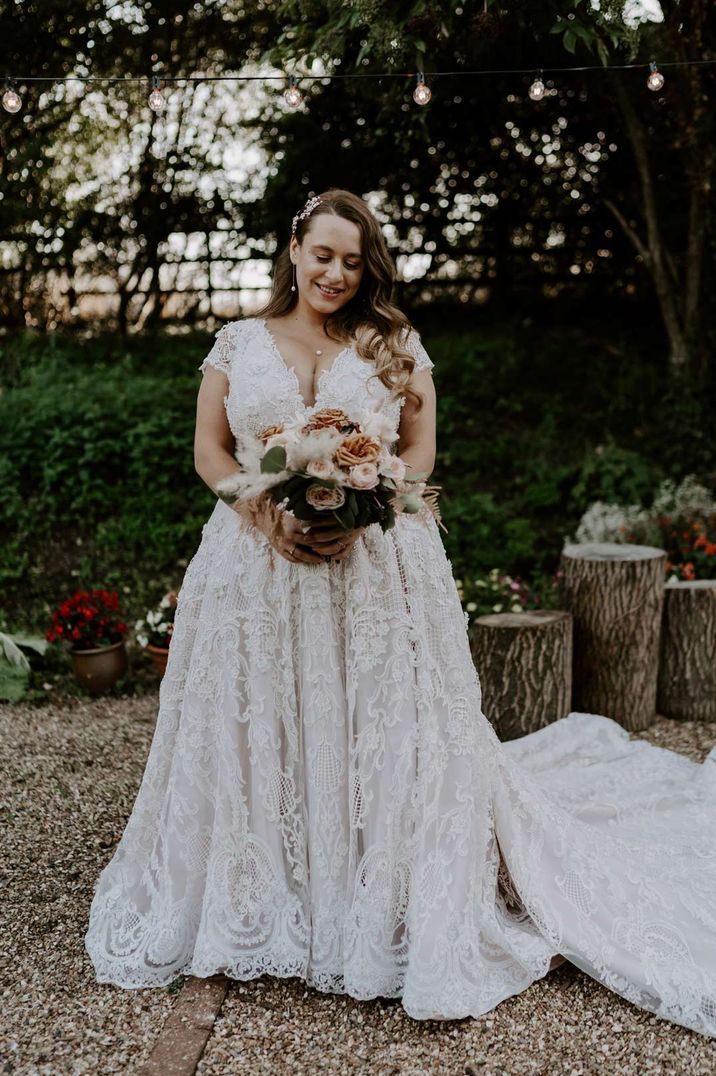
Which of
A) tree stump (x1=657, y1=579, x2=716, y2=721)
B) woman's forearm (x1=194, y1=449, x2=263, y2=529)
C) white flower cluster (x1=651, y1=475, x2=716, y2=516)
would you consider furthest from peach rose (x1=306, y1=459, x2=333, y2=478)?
white flower cluster (x1=651, y1=475, x2=716, y2=516)

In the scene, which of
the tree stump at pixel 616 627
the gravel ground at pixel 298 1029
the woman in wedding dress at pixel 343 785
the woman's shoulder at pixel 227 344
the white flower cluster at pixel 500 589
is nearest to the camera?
the gravel ground at pixel 298 1029

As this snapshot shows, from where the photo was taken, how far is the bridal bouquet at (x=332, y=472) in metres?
2.28

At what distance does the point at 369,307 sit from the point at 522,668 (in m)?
2.06

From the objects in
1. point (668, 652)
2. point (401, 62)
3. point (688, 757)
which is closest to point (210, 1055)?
point (688, 757)

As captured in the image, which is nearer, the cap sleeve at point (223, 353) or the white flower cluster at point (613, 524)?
the cap sleeve at point (223, 353)

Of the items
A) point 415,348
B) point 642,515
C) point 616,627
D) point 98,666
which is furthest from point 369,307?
point 642,515

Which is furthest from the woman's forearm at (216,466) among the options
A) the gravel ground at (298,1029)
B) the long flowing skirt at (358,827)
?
the gravel ground at (298,1029)

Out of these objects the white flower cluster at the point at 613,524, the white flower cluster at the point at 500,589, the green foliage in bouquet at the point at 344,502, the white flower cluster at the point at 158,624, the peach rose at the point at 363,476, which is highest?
the peach rose at the point at 363,476

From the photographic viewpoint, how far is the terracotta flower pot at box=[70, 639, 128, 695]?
17.4 ft

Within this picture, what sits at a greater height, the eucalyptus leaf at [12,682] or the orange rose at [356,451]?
the orange rose at [356,451]

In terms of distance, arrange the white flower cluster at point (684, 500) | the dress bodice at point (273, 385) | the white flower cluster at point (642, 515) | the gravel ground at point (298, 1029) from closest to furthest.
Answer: the gravel ground at point (298, 1029)
the dress bodice at point (273, 385)
the white flower cluster at point (642, 515)
the white flower cluster at point (684, 500)

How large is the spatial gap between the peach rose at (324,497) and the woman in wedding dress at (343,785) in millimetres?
178

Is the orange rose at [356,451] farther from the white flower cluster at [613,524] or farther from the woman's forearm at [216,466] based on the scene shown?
the white flower cluster at [613,524]

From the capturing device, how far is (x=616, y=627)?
15.2 ft
